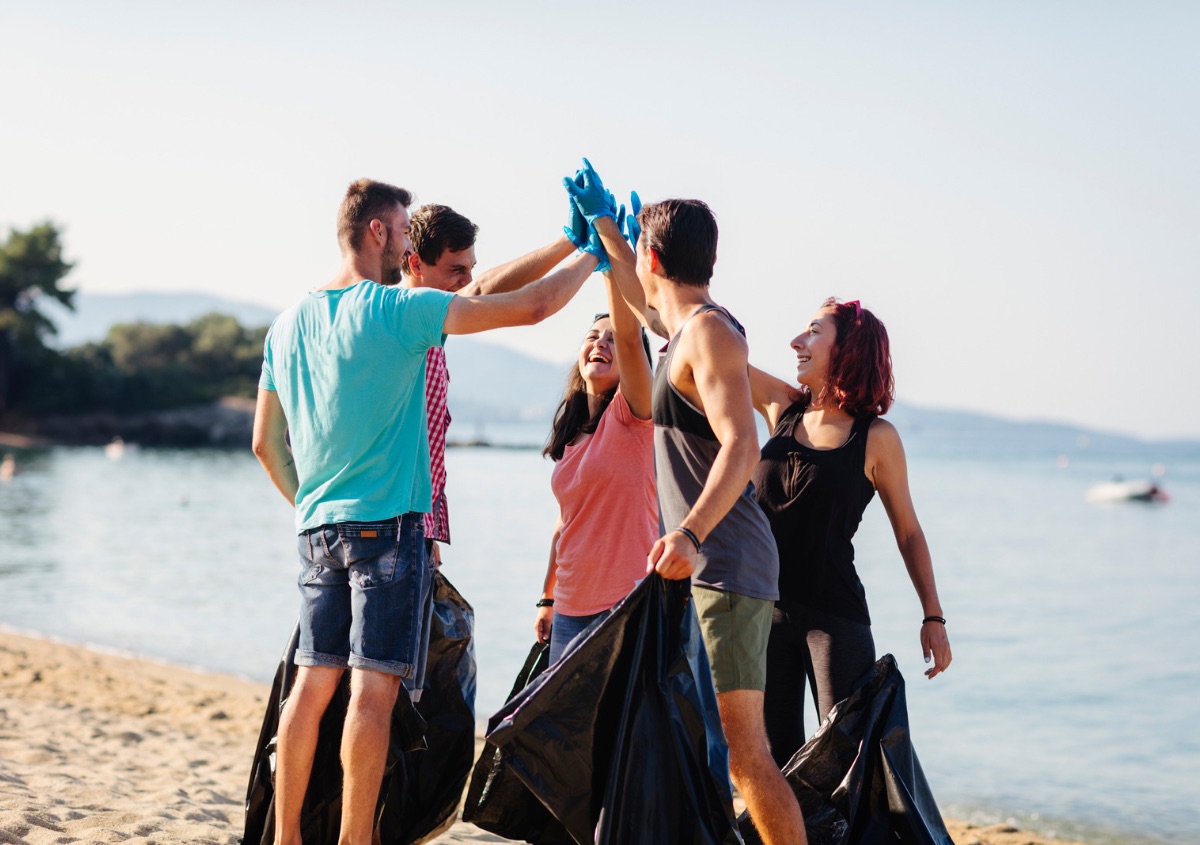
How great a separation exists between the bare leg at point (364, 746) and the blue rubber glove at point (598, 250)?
1.31 m

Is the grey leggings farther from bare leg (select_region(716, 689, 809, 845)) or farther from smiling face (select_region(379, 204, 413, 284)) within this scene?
smiling face (select_region(379, 204, 413, 284))

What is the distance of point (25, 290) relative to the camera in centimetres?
5575

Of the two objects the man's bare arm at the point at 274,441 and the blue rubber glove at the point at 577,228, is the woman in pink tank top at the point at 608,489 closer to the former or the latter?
the blue rubber glove at the point at 577,228

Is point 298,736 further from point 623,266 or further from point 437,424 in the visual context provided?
point 623,266

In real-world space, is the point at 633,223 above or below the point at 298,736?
above

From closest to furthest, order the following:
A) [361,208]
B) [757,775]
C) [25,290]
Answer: [757,775] → [361,208] → [25,290]

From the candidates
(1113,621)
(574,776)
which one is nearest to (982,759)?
(574,776)

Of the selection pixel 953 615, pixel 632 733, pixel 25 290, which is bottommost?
pixel 953 615

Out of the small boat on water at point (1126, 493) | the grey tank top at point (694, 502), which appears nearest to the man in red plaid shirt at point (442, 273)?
the grey tank top at point (694, 502)

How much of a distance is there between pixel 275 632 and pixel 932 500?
128 feet

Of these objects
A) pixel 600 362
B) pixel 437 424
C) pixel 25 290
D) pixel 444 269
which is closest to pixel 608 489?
pixel 600 362

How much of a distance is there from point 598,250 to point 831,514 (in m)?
1.05

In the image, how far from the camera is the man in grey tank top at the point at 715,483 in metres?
2.83

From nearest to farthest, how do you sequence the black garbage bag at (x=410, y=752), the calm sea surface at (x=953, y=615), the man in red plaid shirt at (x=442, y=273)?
the black garbage bag at (x=410, y=752), the man in red plaid shirt at (x=442, y=273), the calm sea surface at (x=953, y=615)
